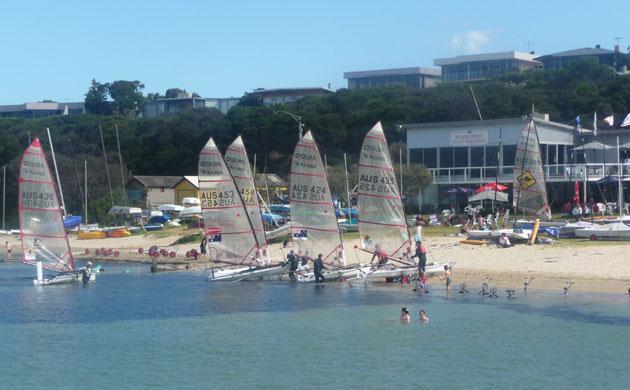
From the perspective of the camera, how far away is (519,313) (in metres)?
39.1

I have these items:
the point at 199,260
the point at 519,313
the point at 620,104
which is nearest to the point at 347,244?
the point at 199,260

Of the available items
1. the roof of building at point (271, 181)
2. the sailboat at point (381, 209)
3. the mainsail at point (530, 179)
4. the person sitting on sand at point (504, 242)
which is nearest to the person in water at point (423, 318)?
the sailboat at point (381, 209)

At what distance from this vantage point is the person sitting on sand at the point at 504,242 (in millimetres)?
51156

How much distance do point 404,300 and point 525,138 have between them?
573 inches

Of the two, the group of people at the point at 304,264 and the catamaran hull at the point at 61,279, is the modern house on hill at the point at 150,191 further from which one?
the group of people at the point at 304,264

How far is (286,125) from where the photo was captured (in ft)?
324

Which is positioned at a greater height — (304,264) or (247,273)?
(304,264)

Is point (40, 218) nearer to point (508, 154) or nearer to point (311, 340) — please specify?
point (311, 340)

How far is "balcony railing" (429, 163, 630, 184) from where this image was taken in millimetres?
67625

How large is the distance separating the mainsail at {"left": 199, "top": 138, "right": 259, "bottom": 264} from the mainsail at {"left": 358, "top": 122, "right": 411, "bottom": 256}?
6134 millimetres

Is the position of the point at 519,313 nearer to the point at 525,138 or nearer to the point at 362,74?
the point at 525,138

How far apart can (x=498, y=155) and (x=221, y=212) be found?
26666 millimetres

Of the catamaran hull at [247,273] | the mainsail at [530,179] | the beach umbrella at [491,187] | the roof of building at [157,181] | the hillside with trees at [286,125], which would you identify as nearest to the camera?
the catamaran hull at [247,273]

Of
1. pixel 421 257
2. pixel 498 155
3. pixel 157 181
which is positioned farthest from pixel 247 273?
pixel 157 181
